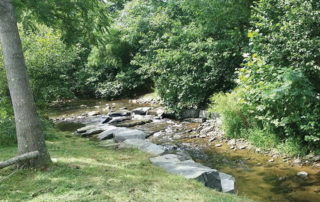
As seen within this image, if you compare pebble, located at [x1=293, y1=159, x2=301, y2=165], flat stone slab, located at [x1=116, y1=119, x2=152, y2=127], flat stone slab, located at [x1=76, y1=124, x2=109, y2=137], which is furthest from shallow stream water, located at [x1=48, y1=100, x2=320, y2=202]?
flat stone slab, located at [x1=76, y1=124, x2=109, y2=137]

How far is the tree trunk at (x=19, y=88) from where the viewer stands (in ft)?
13.4

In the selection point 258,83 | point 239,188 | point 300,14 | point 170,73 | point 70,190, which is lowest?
point 239,188

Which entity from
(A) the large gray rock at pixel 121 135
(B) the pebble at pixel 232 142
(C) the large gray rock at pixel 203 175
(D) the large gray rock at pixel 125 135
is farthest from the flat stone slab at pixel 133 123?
(C) the large gray rock at pixel 203 175

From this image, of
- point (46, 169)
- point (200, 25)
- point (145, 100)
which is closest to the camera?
point (46, 169)

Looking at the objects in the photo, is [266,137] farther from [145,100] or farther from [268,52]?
[145,100]

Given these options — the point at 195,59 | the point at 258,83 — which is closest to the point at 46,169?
the point at 258,83

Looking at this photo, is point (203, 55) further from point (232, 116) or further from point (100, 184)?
point (100, 184)

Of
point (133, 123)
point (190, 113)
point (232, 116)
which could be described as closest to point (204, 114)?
point (190, 113)

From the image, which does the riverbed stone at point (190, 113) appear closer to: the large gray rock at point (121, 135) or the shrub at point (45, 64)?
the large gray rock at point (121, 135)

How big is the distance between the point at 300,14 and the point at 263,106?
254 cm

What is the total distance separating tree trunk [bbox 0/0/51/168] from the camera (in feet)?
13.4

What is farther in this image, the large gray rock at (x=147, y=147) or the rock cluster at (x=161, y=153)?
the large gray rock at (x=147, y=147)

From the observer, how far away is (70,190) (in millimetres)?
3652

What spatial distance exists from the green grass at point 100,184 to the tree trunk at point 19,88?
410 mm
